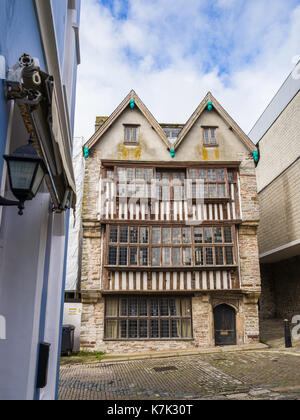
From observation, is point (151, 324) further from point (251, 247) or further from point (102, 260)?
point (251, 247)

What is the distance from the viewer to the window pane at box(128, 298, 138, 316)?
13531 millimetres

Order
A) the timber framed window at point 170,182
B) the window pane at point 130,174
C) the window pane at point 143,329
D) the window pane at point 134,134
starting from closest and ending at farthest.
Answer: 1. the window pane at point 143,329
2. the timber framed window at point 170,182
3. the window pane at point 130,174
4. the window pane at point 134,134

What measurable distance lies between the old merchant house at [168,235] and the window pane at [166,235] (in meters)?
0.04

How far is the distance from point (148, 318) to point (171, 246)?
3227 mm

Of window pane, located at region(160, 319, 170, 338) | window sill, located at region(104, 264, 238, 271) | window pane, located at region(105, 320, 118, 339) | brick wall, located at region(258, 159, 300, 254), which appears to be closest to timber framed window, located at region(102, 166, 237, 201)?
window sill, located at region(104, 264, 238, 271)

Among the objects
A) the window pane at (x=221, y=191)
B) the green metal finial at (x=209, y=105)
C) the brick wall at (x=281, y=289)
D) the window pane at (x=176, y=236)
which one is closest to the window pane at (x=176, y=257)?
the window pane at (x=176, y=236)

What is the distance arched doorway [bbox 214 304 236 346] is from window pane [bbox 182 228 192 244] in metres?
3.16

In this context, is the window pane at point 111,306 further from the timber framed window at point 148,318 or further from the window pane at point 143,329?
the window pane at point 143,329

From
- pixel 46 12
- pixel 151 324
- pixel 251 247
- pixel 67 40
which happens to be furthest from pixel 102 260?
pixel 46 12

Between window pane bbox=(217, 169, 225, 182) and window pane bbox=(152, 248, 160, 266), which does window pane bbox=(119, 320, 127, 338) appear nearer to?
window pane bbox=(152, 248, 160, 266)

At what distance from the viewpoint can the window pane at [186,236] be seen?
14.0 metres

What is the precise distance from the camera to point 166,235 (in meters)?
14.1

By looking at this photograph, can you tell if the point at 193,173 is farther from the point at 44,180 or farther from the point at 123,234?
the point at 44,180
